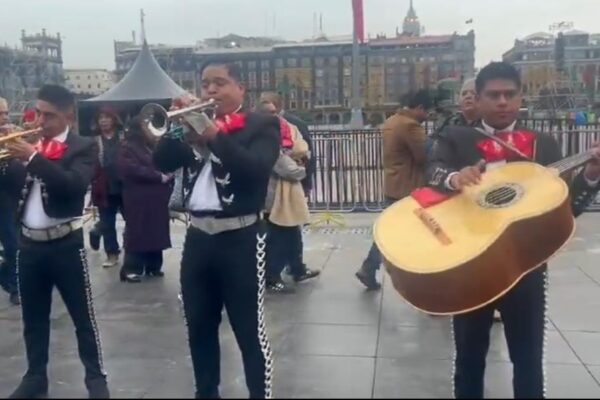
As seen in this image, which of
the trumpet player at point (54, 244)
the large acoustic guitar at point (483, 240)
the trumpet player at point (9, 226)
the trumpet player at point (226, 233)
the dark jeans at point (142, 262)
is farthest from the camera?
the dark jeans at point (142, 262)

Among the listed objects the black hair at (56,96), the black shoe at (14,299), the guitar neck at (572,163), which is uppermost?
the black hair at (56,96)

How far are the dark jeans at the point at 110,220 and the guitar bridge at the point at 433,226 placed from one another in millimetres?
4960

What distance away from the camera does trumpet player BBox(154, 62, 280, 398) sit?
3.40 metres

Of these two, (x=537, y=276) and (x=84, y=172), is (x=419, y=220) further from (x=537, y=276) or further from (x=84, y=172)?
(x=84, y=172)

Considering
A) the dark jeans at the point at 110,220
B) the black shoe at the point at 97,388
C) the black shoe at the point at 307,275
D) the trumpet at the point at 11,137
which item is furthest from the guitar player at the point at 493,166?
the dark jeans at the point at 110,220

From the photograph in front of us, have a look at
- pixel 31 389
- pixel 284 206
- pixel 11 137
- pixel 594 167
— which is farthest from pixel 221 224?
pixel 284 206

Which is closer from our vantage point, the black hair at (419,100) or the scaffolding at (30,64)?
the black hair at (419,100)

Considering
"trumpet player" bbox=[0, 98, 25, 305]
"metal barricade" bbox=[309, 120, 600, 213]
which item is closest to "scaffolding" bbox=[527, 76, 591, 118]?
"metal barricade" bbox=[309, 120, 600, 213]

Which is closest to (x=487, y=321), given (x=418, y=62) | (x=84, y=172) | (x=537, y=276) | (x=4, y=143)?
(x=537, y=276)

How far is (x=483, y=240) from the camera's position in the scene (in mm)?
2783

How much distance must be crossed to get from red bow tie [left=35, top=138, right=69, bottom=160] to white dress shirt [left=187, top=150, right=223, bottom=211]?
909 millimetres

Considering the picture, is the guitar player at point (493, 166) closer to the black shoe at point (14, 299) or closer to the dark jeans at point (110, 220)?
the black shoe at point (14, 299)

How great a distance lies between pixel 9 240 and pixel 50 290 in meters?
2.53

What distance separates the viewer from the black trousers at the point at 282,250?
652 cm
